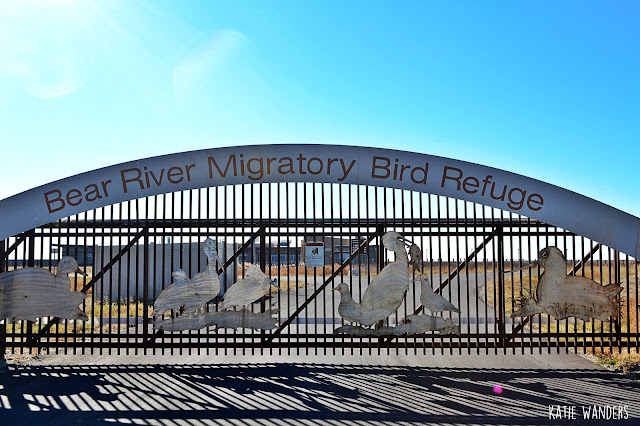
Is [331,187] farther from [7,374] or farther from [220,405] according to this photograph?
[7,374]

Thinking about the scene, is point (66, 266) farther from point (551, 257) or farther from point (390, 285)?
point (551, 257)

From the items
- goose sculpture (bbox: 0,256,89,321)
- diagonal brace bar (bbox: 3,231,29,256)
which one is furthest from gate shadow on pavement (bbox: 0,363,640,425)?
diagonal brace bar (bbox: 3,231,29,256)

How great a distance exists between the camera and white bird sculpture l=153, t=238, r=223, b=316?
338 inches

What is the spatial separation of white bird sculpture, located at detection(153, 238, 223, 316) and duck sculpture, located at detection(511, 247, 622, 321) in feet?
16.5

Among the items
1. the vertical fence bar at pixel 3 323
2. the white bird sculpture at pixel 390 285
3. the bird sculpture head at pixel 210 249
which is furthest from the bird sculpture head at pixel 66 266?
the white bird sculpture at pixel 390 285

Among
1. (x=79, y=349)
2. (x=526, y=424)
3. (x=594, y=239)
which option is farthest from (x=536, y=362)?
(x=79, y=349)

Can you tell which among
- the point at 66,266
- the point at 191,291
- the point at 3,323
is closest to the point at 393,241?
the point at 191,291

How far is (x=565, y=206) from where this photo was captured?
336 inches

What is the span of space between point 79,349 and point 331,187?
6138mm

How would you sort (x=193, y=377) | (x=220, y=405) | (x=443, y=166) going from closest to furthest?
1. (x=220, y=405)
2. (x=193, y=377)
3. (x=443, y=166)

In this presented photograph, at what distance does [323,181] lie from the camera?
28.5ft

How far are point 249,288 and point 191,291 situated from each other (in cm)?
97

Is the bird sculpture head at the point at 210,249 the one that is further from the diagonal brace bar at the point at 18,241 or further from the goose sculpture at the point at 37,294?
the diagonal brace bar at the point at 18,241

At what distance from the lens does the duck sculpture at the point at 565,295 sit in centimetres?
855
